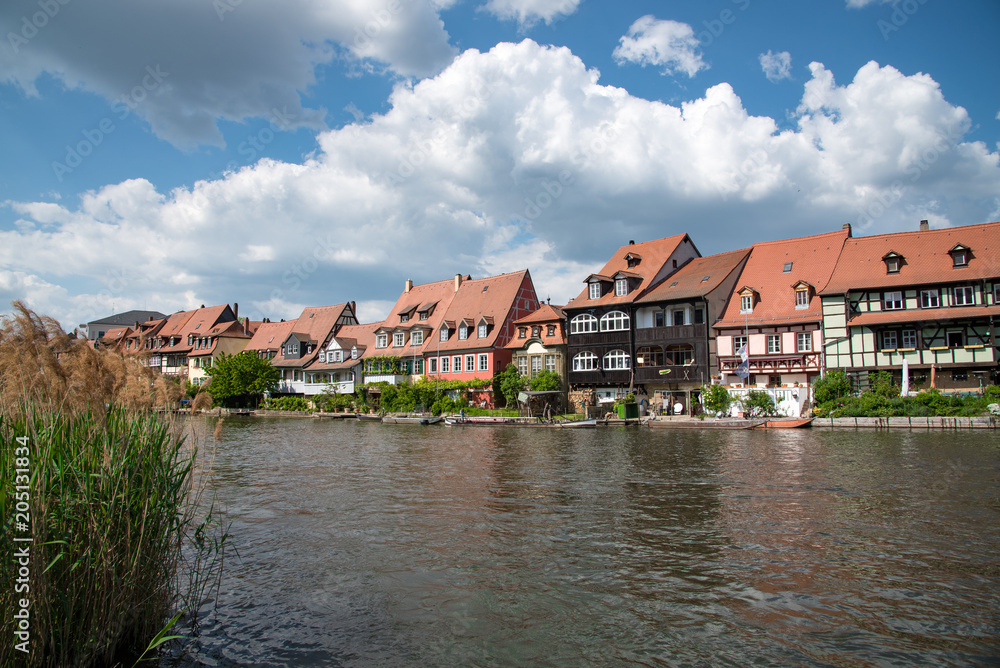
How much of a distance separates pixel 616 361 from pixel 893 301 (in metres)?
19.8

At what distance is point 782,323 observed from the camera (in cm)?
4631

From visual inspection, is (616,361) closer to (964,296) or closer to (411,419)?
(411,419)

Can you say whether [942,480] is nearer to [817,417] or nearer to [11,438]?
[11,438]

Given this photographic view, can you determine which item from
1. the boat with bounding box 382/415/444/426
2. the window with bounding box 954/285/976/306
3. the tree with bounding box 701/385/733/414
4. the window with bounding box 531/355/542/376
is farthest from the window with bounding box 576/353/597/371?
the window with bounding box 954/285/976/306

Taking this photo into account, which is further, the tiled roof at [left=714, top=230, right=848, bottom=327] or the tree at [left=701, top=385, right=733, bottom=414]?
the tiled roof at [left=714, top=230, right=848, bottom=327]

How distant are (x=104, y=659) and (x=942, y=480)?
19773 millimetres

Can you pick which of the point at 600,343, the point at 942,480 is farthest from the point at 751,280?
the point at 942,480

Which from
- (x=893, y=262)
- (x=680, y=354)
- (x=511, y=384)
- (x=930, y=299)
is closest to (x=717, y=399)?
(x=680, y=354)

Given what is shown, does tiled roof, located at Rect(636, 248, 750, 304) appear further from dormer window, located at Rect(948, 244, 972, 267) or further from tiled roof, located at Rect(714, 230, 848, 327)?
dormer window, located at Rect(948, 244, 972, 267)

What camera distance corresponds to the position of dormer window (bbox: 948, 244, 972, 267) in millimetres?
41406

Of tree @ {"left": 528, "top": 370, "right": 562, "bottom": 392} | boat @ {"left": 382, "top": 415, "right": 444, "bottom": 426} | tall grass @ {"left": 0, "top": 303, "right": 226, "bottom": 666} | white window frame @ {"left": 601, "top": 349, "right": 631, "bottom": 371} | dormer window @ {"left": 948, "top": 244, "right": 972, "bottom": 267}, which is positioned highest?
dormer window @ {"left": 948, "top": 244, "right": 972, "bottom": 267}

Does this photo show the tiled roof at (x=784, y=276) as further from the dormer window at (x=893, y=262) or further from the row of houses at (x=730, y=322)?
the dormer window at (x=893, y=262)

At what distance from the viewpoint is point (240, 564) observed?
10992 mm

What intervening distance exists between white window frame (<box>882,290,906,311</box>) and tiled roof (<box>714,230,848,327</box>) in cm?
393
